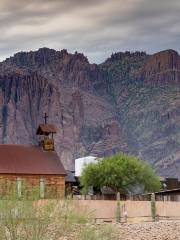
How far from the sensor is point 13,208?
36.5 meters

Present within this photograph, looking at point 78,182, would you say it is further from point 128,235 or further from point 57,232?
point 57,232

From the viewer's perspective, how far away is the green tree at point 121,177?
104688 mm

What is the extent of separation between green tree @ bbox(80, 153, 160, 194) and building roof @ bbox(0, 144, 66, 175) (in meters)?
8.90

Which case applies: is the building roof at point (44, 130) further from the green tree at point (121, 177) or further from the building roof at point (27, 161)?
the green tree at point (121, 177)

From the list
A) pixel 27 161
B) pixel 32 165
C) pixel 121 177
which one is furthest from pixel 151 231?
pixel 121 177

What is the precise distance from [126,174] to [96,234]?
224 feet

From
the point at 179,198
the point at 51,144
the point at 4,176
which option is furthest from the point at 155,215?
the point at 51,144

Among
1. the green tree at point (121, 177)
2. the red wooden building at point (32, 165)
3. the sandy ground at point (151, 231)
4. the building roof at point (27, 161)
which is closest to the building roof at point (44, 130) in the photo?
the red wooden building at point (32, 165)

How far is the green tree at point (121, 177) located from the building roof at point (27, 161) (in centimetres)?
890

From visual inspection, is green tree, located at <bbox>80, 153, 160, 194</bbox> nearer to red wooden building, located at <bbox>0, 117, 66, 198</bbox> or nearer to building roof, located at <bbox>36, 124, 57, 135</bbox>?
building roof, located at <bbox>36, 124, 57, 135</bbox>

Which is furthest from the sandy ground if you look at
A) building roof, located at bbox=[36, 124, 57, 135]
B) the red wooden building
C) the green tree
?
building roof, located at bbox=[36, 124, 57, 135]

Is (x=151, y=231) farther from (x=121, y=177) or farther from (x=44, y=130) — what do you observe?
(x=44, y=130)

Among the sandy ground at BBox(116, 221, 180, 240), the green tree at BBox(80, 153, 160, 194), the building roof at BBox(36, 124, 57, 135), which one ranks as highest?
the building roof at BBox(36, 124, 57, 135)

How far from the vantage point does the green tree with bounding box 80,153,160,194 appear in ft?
343
